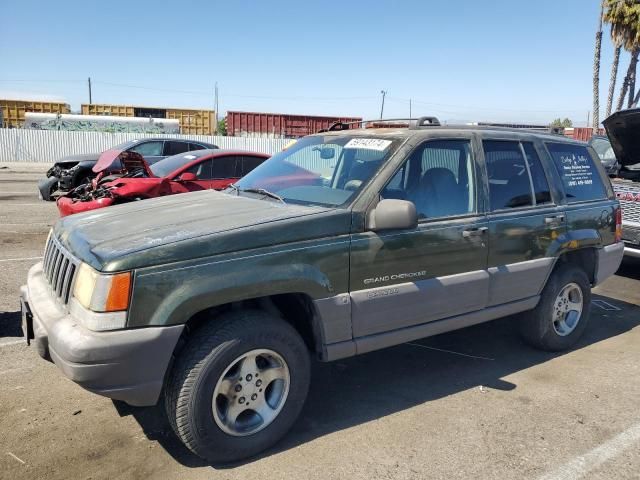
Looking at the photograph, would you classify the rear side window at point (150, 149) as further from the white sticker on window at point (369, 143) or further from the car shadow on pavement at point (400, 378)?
the white sticker on window at point (369, 143)

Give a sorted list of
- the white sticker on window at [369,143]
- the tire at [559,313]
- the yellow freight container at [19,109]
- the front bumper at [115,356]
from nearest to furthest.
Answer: the front bumper at [115,356] → the white sticker on window at [369,143] → the tire at [559,313] → the yellow freight container at [19,109]

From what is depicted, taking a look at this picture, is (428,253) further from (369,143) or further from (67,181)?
(67,181)

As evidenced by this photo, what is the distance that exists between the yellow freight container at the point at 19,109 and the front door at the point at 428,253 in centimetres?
3372

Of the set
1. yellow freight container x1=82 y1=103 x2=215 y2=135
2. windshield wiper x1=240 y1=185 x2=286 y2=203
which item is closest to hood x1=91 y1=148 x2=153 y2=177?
windshield wiper x1=240 y1=185 x2=286 y2=203

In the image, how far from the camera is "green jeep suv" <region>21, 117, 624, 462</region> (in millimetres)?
2736

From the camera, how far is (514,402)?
383 cm

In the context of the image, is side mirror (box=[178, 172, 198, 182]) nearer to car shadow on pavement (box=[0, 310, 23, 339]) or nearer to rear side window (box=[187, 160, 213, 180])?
rear side window (box=[187, 160, 213, 180])

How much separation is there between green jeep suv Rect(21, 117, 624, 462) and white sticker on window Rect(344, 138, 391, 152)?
1 centimetres

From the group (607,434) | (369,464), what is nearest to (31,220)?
(369,464)

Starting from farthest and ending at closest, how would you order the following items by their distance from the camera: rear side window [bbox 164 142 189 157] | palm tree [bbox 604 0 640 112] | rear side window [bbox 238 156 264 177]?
palm tree [bbox 604 0 640 112] → rear side window [bbox 164 142 189 157] → rear side window [bbox 238 156 264 177]

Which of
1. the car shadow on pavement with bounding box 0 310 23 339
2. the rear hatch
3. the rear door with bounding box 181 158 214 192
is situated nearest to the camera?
the car shadow on pavement with bounding box 0 310 23 339

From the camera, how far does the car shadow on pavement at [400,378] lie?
3.41 meters

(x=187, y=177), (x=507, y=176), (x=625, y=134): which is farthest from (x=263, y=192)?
(x=625, y=134)

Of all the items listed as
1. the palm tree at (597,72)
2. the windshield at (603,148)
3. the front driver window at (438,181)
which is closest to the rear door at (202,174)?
the front driver window at (438,181)
